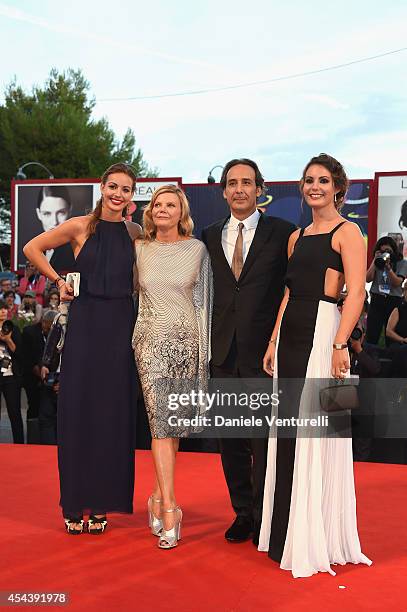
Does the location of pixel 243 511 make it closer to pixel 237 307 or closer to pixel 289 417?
pixel 289 417

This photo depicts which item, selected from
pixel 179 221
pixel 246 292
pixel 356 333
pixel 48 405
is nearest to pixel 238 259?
pixel 246 292

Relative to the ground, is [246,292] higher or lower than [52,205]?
lower

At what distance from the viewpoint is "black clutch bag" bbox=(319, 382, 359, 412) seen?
3611 mm

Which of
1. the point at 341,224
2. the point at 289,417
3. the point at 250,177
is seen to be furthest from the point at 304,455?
the point at 250,177

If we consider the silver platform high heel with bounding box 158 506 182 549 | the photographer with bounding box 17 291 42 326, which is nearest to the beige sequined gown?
the silver platform high heel with bounding box 158 506 182 549

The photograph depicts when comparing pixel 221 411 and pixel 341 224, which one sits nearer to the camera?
pixel 341 224

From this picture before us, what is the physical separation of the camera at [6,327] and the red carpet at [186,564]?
2461 mm

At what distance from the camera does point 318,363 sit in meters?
3.73

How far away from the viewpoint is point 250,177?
409cm

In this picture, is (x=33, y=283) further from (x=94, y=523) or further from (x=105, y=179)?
(x=94, y=523)

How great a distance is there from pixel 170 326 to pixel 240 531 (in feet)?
3.63

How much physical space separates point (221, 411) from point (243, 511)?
0.54 metres

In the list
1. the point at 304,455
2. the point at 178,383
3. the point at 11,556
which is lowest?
the point at 11,556

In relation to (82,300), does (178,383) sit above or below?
below
